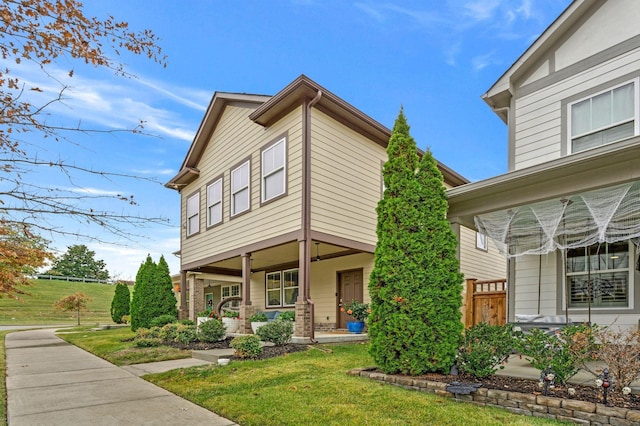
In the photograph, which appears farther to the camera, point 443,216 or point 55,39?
point 443,216

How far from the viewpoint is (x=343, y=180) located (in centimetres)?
1160

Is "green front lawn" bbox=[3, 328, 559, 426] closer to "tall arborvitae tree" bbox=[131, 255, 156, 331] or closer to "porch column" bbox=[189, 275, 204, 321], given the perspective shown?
"tall arborvitae tree" bbox=[131, 255, 156, 331]

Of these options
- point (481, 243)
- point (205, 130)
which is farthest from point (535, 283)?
point (205, 130)

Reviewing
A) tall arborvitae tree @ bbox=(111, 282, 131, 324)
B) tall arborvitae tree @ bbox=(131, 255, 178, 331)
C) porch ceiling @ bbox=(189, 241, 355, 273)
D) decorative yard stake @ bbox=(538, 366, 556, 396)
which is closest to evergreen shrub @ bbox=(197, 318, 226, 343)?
porch ceiling @ bbox=(189, 241, 355, 273)

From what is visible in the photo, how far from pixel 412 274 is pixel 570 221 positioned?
2946 millimetres

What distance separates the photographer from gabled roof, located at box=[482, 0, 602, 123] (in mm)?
8508

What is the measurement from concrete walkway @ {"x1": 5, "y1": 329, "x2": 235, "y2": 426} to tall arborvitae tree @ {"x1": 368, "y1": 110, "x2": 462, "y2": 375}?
2.69 meters

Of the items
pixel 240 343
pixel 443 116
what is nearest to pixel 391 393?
pixel 240 343

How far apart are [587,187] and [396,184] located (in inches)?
106

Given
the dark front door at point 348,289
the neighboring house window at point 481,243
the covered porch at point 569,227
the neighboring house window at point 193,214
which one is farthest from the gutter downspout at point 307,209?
the neighboring house window at point 481,243

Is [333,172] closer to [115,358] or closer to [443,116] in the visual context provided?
[115,358]

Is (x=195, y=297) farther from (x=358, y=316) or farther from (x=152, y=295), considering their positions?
(x=358, y=316)

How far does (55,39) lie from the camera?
3678 millimetres

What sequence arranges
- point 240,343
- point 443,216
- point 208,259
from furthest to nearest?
point 208,259 < point 240,343 < point 443,216
